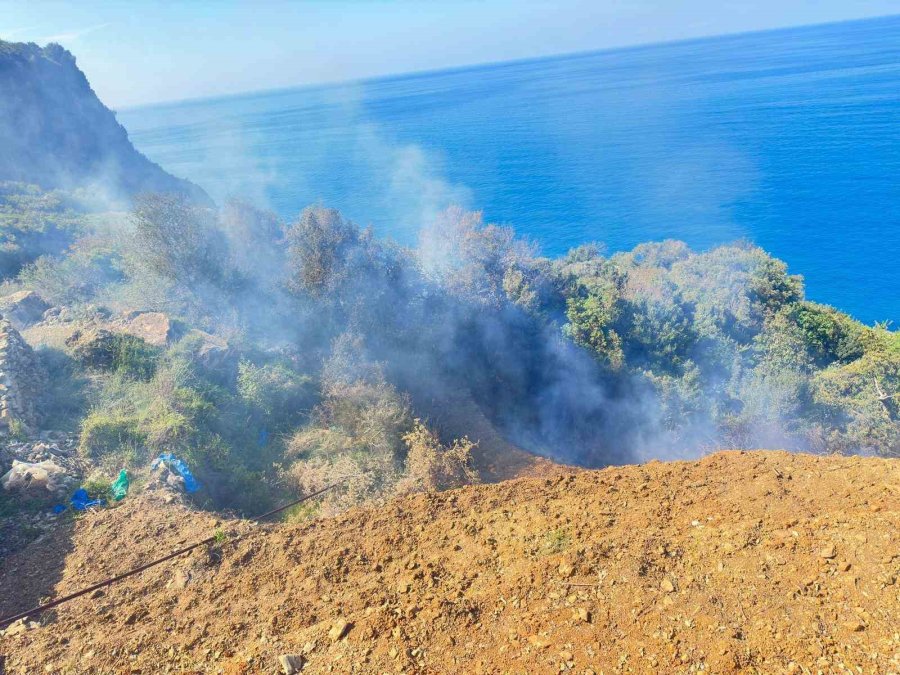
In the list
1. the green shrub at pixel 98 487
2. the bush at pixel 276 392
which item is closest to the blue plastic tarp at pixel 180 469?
the green shrub at pixel 98 487

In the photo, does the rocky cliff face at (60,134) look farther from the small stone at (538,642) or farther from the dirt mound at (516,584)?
the small stone at (538,642)

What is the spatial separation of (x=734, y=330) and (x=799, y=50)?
531 ft

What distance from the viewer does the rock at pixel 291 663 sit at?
4660 mm

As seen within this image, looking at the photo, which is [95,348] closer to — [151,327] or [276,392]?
[151,327]

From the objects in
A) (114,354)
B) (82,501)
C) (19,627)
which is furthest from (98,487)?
(114,354)

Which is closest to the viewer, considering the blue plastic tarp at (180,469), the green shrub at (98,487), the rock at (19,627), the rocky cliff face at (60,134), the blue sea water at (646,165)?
the rock at (19,627)

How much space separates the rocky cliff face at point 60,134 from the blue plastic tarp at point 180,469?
23376 mm

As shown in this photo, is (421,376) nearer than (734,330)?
Yes

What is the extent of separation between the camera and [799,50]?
13175cm

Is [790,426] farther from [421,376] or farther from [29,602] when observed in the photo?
[29,602]

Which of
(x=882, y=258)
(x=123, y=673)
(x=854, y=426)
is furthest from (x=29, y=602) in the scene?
(x=882, y=258)

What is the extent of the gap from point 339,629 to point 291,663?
52 cm

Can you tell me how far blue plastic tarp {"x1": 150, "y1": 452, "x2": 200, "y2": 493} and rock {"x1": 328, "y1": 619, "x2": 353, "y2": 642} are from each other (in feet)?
15.5

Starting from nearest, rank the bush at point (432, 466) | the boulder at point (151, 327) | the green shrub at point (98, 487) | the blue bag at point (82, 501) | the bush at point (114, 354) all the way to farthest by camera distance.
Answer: the blue bag at point (82, 501) → the green shrub at point (98, 487) → the bush at point (432, 466) → the bush at point (114, 354) → the boulder at point (151, 327)
